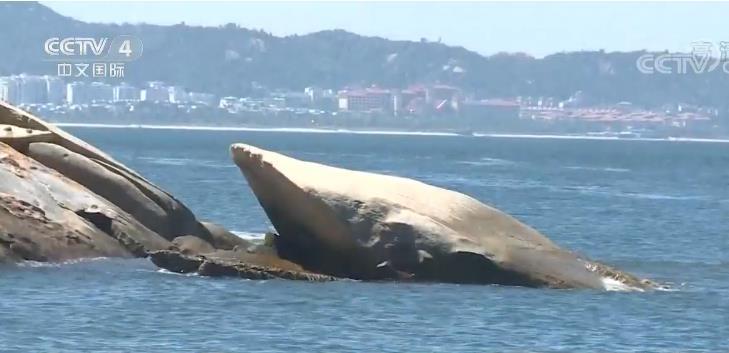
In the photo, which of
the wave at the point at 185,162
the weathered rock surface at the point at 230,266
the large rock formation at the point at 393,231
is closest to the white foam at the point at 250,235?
the weathered rock surface at the point at 230,266

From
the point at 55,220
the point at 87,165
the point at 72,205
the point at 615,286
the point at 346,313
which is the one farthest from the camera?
the point at 87,165

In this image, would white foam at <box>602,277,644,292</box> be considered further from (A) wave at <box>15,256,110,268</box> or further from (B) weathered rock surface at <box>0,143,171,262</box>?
(A) wave at <box>15,256,110,268</box>

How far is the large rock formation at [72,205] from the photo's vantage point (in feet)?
122

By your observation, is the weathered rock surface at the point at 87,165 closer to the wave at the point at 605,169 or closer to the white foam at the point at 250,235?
the white foam at the point at 250,235

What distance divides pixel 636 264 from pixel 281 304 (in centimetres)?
1462

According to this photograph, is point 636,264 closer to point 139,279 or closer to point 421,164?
point 139,279

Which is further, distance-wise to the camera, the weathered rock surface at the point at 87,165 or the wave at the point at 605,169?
the wave at the point at 605,169

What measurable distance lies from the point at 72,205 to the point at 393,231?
7.28 metres

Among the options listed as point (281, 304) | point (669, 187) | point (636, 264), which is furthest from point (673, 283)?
point (669, 187)

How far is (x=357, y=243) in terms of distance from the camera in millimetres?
35875

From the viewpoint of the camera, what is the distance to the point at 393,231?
3538 centimetres

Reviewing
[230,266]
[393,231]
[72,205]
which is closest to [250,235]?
[72,205]

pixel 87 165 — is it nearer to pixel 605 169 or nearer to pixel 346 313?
pixel 346 313

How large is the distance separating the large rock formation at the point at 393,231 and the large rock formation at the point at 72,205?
3386 mm
